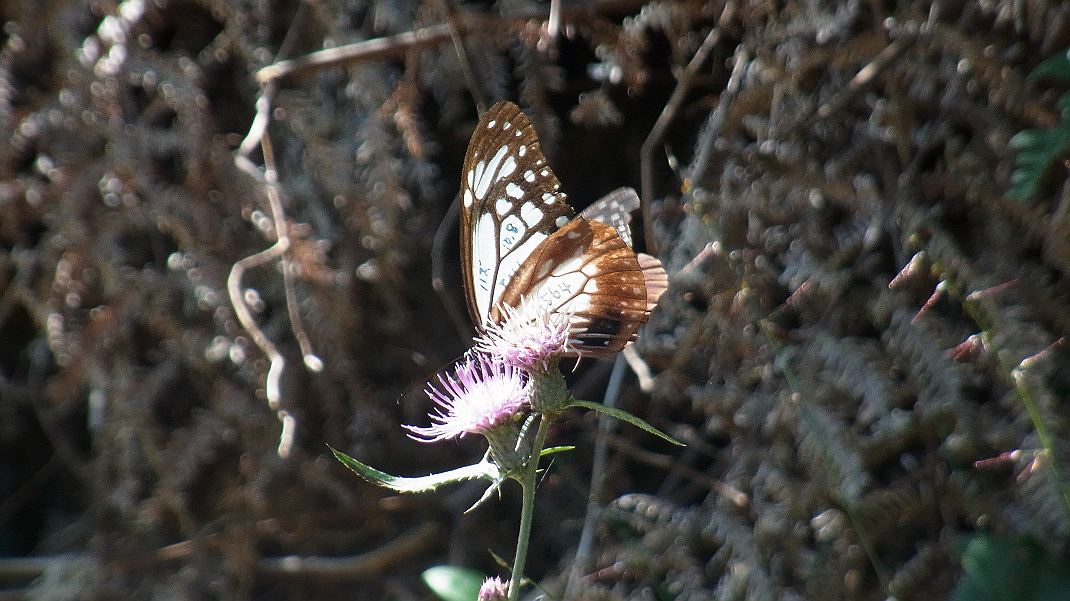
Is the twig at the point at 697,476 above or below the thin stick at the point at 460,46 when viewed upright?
below

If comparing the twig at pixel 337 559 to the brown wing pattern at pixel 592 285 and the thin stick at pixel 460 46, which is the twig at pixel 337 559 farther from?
the brown wing pattern at pixel 592 285

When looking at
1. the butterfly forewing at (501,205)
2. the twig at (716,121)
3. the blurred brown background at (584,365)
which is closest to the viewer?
the butterfly forewing at (501,205)

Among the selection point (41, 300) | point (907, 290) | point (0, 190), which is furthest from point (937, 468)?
point (0, 190)

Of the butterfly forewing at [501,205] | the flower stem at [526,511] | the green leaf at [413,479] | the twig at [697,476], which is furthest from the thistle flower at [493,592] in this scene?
the twig at [697,476]

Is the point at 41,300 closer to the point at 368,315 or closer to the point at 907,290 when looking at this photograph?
the point at 368,315

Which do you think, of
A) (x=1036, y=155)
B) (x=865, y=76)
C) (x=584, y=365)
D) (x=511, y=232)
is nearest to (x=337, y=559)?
(x=584, y=365)

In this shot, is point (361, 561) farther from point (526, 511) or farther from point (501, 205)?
point (526, 511)

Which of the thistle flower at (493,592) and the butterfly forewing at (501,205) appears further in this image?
the butterfly forewing at (501,205)
